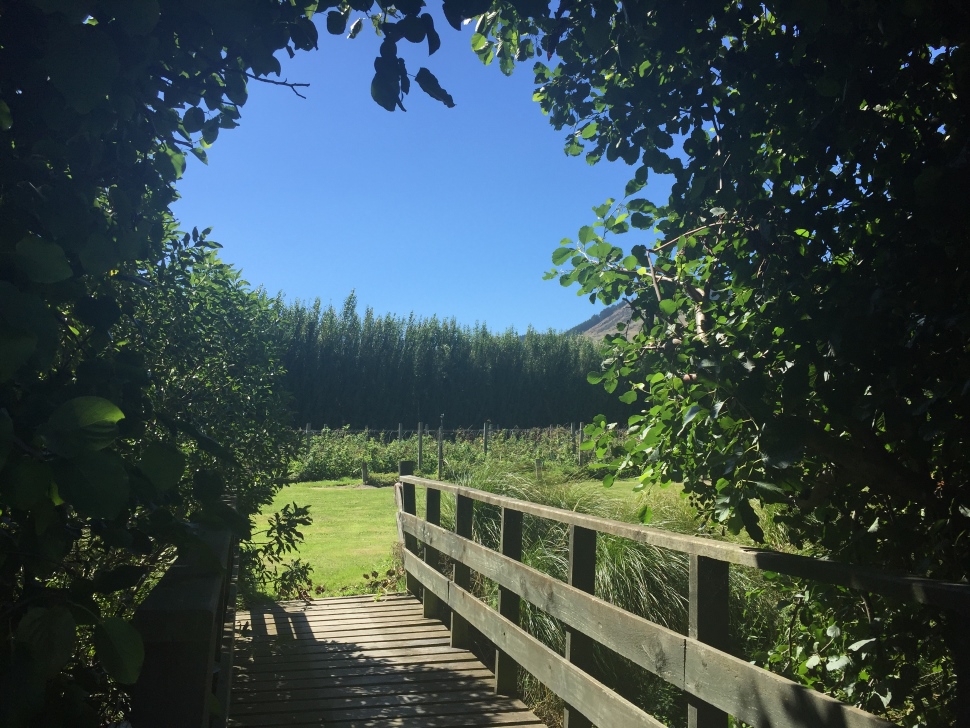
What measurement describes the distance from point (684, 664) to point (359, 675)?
2955mm

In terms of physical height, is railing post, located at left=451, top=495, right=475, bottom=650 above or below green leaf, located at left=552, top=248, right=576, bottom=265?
below

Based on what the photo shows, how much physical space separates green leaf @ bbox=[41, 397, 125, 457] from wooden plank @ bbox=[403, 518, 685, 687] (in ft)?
6.38

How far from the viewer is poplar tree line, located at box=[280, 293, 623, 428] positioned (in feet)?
110

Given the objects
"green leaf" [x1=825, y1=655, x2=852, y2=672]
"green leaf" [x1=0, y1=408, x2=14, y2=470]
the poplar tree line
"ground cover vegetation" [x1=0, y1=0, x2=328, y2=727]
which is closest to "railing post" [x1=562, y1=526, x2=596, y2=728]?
"green leaf" [x1=825, y1=655, x2=852, y2=672]

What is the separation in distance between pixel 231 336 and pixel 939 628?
4958 millimetres

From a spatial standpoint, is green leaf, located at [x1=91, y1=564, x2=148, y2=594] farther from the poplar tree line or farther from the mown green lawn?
the poplar tree line

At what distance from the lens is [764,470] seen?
2.21 meters

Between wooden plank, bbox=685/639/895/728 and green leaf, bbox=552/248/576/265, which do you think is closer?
wooden plank, bbox=685/639/895/728

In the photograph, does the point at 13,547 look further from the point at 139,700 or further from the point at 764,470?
the point at 764,470

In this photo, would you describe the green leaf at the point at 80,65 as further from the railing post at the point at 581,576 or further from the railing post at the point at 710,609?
the railing post at the point at 581,576

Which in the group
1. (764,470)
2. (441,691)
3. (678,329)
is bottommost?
(441,691)

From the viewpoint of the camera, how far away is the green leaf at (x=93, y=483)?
0.98 metres

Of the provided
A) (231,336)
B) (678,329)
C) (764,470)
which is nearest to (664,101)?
(678,329)

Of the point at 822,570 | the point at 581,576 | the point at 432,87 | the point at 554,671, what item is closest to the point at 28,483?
the point at 432,87
